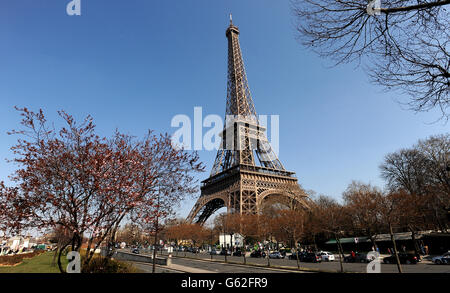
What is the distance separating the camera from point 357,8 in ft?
17.7

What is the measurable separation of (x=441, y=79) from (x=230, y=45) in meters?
78.0

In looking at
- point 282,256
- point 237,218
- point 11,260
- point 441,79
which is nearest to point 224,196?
point 237,218

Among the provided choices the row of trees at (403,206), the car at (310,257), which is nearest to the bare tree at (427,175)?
the row of trees at (403,206)

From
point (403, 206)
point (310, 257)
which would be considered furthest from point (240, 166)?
point (403, 206)

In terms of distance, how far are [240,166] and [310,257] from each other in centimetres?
2654

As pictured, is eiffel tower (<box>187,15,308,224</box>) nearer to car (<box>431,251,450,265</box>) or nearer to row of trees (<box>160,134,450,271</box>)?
row of trees (<box>160,134,450,271</box>)

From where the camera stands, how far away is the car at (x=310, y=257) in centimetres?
3144

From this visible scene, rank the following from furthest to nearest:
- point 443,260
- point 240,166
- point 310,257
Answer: point 240,166
point 310,257
point 443,260

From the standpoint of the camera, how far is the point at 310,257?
106 feet

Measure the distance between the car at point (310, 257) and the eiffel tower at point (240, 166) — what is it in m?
15.2

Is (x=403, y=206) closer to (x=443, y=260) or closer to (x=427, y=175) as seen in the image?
(x=443, y=260)

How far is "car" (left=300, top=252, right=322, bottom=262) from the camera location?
31438mm

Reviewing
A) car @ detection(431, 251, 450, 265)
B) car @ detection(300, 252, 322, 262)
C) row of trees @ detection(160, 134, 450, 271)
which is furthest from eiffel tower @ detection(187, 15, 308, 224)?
car @ detection(431, 251, 450, 265)

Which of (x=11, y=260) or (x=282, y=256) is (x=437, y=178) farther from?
(x=11, y=260)
